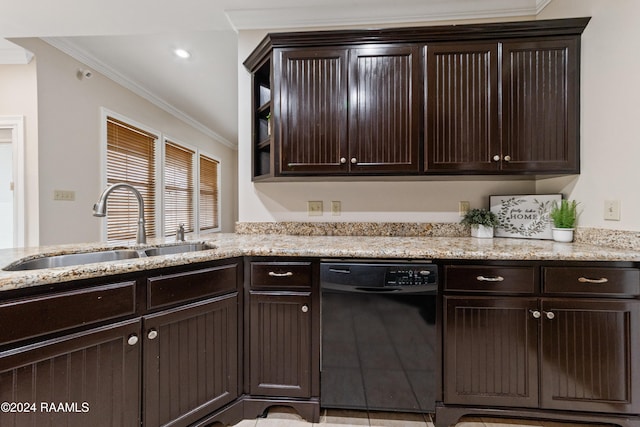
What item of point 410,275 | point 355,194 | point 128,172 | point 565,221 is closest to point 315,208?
point 355,194

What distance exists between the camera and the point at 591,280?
137 centimetres

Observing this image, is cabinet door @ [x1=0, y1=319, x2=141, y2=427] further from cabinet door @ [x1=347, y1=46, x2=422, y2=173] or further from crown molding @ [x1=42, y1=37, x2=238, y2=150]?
crown molding @ [x1=42, y1=37, x2=238, y2=150]

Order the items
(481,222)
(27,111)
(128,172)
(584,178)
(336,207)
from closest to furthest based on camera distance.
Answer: (584,178) < (481,222) < (336,207) < (27,111) < (128,172)

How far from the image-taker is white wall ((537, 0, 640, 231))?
4.85ft

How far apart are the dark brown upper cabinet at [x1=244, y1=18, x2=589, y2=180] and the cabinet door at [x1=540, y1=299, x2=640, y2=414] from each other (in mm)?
836

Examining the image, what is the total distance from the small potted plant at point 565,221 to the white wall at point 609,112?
0.05 m

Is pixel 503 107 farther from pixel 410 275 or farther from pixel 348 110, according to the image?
pixel 410 275

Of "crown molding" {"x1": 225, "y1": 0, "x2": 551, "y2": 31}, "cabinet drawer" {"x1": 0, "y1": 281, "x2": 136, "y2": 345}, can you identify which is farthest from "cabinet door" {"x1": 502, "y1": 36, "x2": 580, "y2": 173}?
"cabinet drawer" {"x1": 0, "y1": 281, "x2": 136, "y2": 345}

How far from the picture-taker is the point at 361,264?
1464 mm

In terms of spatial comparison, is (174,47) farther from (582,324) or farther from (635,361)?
(635,361)

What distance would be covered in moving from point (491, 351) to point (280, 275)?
1.14 m

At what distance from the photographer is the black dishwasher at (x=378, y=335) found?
145 centimetres

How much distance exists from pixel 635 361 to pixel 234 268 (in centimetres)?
201

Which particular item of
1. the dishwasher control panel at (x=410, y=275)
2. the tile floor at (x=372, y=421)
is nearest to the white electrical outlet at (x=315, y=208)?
the dishwasher control panel at (x=410, y=275)
